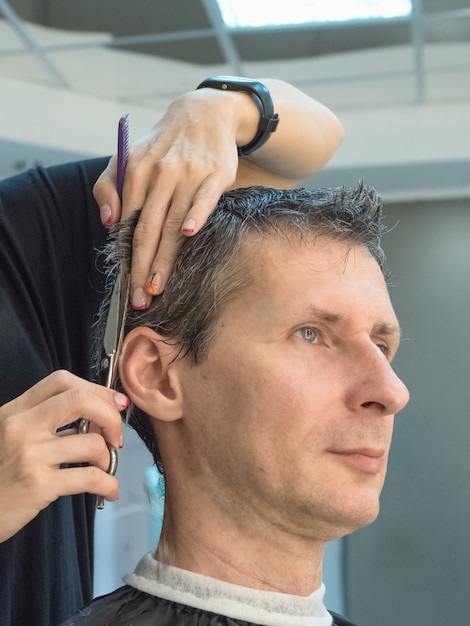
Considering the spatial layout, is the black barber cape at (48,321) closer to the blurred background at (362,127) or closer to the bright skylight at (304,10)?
the blurred background at (362,127)

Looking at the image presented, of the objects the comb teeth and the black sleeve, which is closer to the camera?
the comb teeth

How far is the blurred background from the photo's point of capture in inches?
133

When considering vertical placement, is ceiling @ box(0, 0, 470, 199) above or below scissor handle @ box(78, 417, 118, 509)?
above

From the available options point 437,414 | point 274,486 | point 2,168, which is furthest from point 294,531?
point 2,168

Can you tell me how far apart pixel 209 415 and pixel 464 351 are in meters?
2.12

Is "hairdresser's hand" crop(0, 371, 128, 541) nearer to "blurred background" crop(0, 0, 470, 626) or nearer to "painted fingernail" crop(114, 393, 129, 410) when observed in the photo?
"painted fingernail" crop(114, 393, 129, 410)

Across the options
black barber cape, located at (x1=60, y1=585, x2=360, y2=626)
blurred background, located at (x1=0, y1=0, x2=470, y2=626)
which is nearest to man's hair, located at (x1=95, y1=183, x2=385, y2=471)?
black barber cape, located at (x1=60, y1=585, x2=360, y2=626)

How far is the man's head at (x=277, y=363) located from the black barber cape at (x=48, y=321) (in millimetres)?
228

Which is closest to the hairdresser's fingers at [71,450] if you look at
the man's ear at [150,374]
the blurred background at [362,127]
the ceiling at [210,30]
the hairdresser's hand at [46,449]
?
the hairdresser's hand at [46,449]

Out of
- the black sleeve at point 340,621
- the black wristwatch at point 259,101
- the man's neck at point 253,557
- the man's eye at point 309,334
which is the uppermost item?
the black wristwatch at point 259,101

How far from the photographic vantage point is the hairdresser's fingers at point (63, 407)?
1060 millimetres

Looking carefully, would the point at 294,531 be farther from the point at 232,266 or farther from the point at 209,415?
the point at 232,266

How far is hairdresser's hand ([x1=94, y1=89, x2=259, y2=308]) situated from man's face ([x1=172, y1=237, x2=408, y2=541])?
0.51ft

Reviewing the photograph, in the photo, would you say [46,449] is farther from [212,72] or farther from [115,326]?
[212,72]
